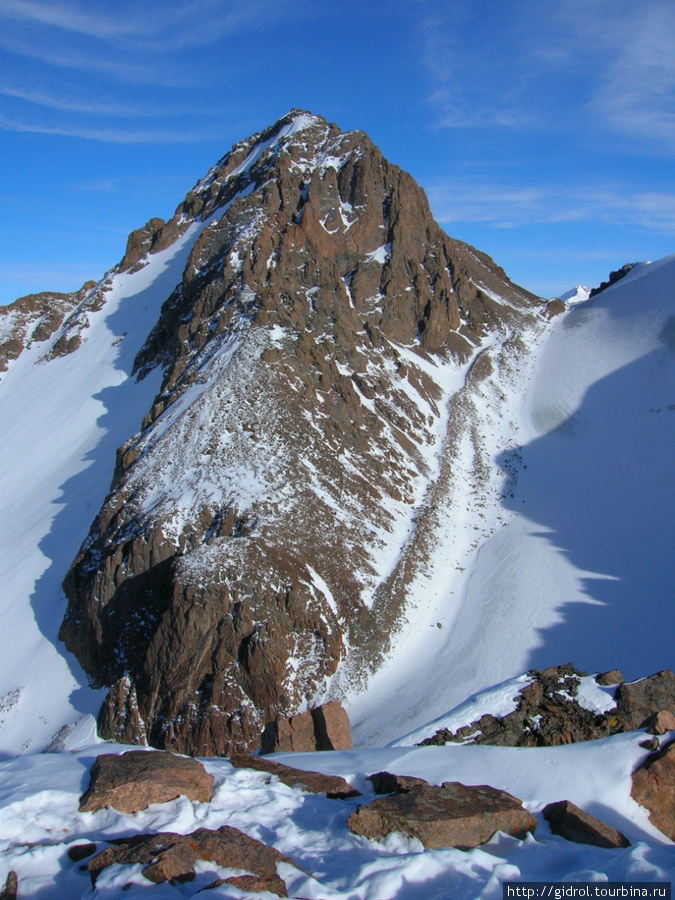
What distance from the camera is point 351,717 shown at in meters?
26.5

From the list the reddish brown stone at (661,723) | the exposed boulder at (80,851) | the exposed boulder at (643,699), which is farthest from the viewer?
the exposed boulder at (643,699)

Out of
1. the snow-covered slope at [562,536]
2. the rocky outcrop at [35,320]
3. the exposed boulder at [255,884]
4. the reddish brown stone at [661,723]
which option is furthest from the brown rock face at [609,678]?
the rocky outcrop at [35,320]

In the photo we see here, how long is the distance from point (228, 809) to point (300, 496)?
23409 millimetres

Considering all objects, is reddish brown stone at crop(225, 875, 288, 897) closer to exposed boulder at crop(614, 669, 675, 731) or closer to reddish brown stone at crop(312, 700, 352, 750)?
reddish brown stone at crop(312, 700, 352, 750)

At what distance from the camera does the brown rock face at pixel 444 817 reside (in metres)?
9.37

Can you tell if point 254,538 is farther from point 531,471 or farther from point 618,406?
point 618,406

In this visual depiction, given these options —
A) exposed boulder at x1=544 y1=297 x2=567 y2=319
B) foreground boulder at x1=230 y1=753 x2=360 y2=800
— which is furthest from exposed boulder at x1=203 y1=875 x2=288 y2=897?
exposed boulder at x1=544 y1=297 x2=567 y2=319

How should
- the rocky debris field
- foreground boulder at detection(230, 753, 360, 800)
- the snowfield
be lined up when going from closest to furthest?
the rocky debris field
the snowfield
foreground boulder at detection(230, 753, 360, 800)

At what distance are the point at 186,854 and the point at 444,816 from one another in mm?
4335

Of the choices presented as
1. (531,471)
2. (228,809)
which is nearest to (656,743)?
(228,809)

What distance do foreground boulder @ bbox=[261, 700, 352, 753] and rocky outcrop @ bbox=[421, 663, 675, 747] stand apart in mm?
Result: 3605

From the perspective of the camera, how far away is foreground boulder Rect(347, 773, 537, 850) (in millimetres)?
9367

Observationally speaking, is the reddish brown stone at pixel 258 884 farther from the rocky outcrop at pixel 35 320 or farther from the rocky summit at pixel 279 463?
the rocky outcrop at pixel 35 320

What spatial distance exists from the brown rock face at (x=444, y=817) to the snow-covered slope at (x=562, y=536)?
1445 centimetres
